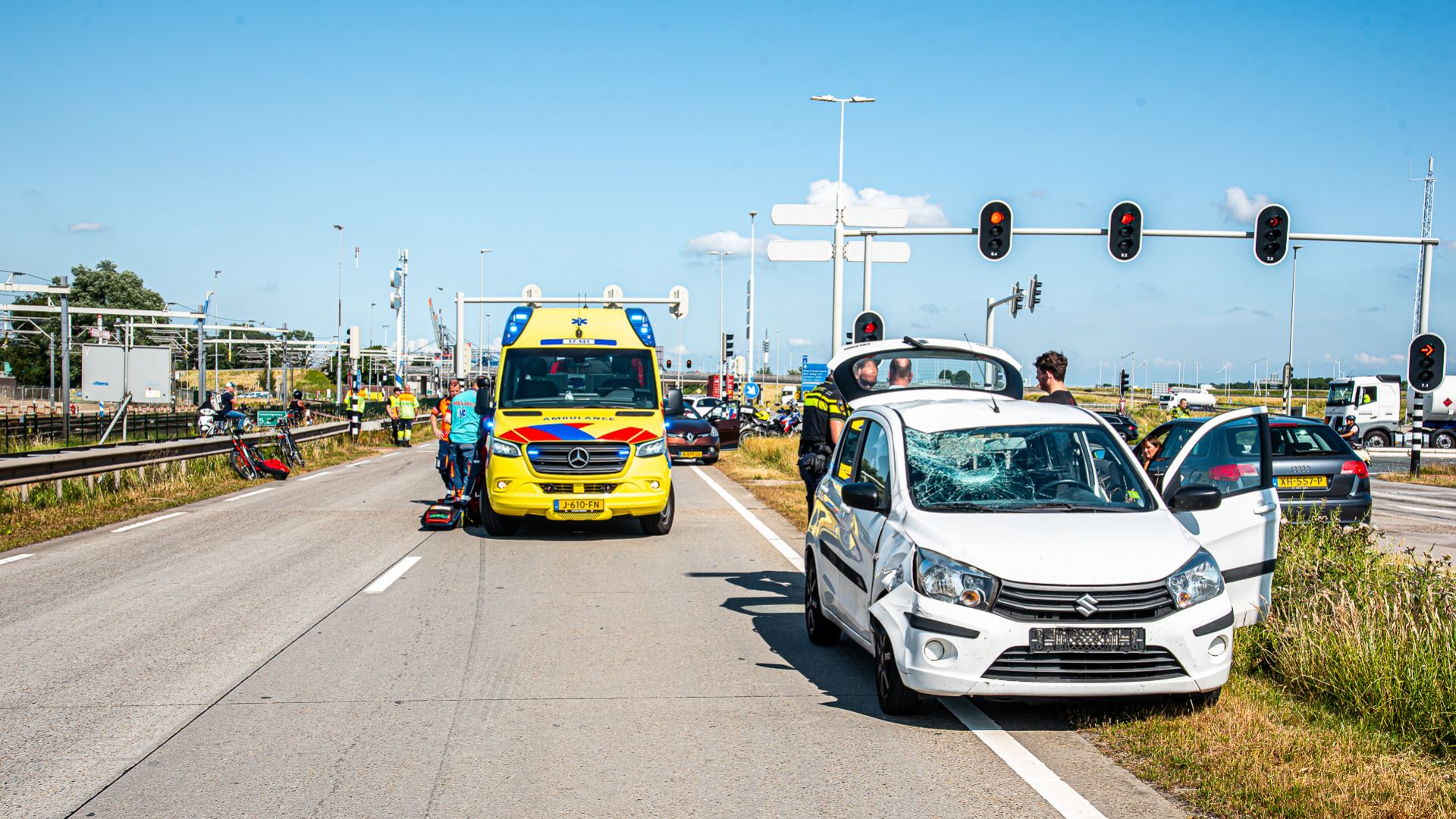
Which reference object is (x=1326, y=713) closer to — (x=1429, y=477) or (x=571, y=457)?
(x=571, y=457)

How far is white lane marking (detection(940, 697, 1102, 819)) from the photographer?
189 inches

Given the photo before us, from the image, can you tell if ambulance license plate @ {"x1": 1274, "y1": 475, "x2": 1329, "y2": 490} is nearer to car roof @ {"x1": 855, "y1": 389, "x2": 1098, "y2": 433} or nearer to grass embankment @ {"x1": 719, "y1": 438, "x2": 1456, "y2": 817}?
grass embankment @ {"x1": 719, "y1": 438, "x2": 1456, "y2": 817}

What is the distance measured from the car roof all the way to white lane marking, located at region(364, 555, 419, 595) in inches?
194

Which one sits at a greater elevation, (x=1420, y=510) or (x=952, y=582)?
(x=952, y=582)

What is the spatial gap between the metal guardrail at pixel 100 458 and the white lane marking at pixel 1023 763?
45.2ft

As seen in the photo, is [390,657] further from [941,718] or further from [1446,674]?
[1446,674]

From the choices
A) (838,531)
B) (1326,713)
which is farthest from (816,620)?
(1326,713)

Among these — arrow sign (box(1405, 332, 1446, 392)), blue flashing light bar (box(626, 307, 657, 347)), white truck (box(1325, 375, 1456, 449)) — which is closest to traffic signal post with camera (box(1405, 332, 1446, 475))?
arrow sign (box(1405, 332, 1446, 392))

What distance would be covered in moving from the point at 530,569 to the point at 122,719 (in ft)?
18.7

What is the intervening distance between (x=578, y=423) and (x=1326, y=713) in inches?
364

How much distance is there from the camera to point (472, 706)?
6430 mm

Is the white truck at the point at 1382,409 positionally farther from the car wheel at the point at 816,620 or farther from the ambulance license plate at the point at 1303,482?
the car wheel at the point at 816,620

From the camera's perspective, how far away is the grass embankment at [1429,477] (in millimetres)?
28547

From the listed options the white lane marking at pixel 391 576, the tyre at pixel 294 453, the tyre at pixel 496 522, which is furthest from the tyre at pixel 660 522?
the tyre at pixel 294 453
